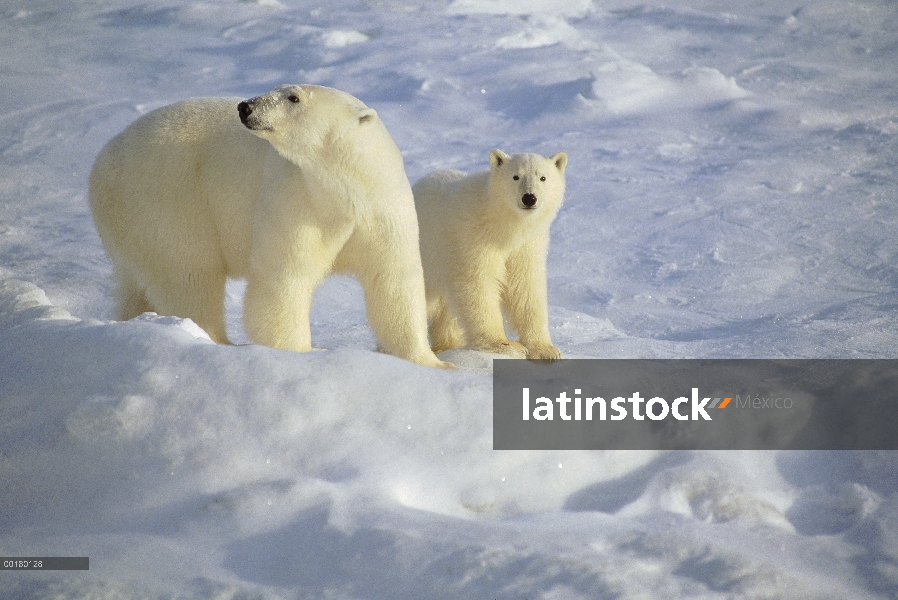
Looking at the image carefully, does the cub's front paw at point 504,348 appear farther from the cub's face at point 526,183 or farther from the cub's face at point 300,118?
the cub's face at point 300,118

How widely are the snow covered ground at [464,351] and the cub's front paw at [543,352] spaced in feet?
0.87

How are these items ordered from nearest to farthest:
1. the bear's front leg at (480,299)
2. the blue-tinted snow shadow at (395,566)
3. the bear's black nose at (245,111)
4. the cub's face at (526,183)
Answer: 1. the blue-tinted snow shadow at (395,566)
2. the bear's black nose at (245,111)
3. the cub's face at (526,183)
4. the bear's front leg at (480,299)

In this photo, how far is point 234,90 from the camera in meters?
12.2

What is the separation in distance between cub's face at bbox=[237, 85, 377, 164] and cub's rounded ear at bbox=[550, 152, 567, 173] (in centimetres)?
160

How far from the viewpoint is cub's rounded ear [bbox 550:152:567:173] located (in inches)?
197

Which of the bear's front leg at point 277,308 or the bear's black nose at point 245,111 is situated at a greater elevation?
the bear's black nose at point 245,111

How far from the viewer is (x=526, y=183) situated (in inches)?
183

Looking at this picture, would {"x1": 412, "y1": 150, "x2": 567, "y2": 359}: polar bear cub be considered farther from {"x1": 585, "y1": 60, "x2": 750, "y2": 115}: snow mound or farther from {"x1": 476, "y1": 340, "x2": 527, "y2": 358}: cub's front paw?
{"x1": 585, "y1": 60, "x2": 750, "y2": 115}: snow mound

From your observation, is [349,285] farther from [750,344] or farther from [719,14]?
[719,14]

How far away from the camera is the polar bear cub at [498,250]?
4.73 m

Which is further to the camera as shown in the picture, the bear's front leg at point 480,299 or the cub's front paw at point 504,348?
the bear's front leg at point 480,299

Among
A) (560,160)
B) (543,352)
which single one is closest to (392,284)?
(543,352)

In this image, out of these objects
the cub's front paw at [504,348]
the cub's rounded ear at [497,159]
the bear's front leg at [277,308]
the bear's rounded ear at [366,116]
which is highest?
the bear's rounded ear at [366,116]

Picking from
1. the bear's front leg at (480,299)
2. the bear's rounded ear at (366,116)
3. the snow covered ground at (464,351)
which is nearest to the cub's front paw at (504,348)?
the bear's front leg at (480,299)
